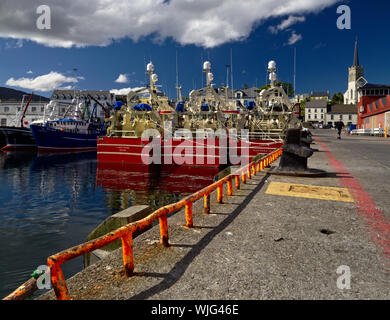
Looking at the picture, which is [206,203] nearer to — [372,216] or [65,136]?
[372,216]

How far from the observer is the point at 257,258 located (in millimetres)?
3463

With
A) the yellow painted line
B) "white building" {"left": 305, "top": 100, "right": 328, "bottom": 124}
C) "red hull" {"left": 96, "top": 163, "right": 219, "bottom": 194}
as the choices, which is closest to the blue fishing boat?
"red hull" {"left": 96, "top": 163, "right": 219, "bottom": 194}

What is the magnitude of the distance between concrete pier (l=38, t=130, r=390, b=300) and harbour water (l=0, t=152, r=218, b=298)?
12.6 feet

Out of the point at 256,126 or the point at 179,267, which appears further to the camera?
the point at 256,126

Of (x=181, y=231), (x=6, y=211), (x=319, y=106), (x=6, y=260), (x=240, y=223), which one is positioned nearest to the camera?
(x=181, y=231)

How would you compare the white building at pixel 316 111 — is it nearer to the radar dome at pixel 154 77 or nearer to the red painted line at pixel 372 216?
the radar dome at pixel 154 77

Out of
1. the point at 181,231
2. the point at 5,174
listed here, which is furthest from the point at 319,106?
the point at 181,231

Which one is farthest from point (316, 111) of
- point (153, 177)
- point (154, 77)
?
point (153, 177)

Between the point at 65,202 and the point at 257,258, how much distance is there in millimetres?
12311

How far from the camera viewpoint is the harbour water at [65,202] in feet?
23.9

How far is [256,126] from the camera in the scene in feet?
79.9

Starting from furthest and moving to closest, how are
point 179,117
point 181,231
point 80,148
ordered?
point 80,148
point 179,117
point 181,231

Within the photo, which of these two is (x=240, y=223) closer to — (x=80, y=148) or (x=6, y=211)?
(x=6, y=211)
